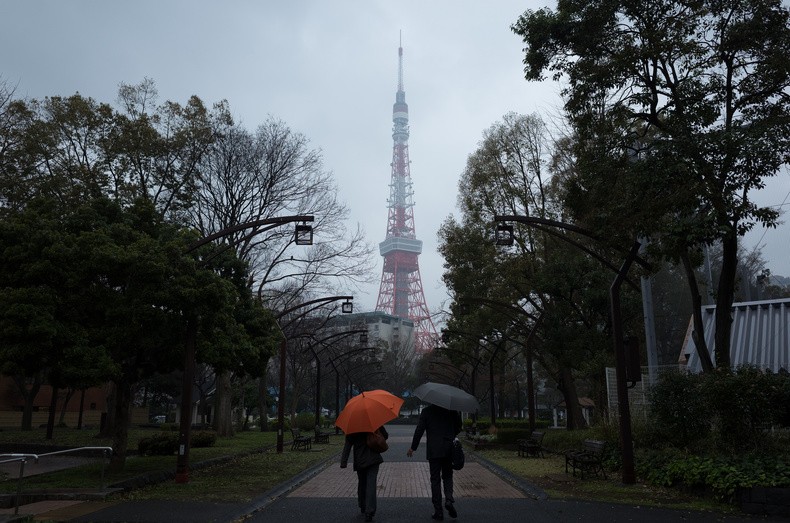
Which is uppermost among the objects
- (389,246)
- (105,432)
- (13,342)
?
(389,246)

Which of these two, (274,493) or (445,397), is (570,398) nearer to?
(274,493)

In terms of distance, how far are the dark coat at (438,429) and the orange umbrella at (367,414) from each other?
45cm

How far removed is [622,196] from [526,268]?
14545 mm

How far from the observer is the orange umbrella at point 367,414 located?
8.27 metres

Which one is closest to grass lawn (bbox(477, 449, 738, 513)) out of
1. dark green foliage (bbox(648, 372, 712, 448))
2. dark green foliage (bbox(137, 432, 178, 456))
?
dark green foliage (bbox(648, 372, 712, 448))

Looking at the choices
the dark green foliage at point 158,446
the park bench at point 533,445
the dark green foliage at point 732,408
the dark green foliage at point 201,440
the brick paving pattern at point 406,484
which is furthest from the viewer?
the dark green foliage at point 201,440

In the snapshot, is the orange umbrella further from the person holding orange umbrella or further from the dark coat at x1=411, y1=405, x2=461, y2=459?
the dark coat at x1=411, y1=405, x2=461, y2=459

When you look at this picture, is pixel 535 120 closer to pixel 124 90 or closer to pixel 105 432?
pixel 124 90

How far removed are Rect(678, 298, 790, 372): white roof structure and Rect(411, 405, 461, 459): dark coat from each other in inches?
538

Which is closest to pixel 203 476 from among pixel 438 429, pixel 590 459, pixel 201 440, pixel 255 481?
pixel 255 481

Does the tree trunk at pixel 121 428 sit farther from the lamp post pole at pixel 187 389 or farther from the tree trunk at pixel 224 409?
the tree trunk at pixel 224 409

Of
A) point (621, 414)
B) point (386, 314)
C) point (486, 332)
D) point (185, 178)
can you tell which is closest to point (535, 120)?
point (486, 332)

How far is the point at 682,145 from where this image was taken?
12750 mm

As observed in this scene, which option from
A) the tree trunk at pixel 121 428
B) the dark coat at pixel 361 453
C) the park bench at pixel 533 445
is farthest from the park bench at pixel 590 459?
the tree trunk at pixel 121 428
